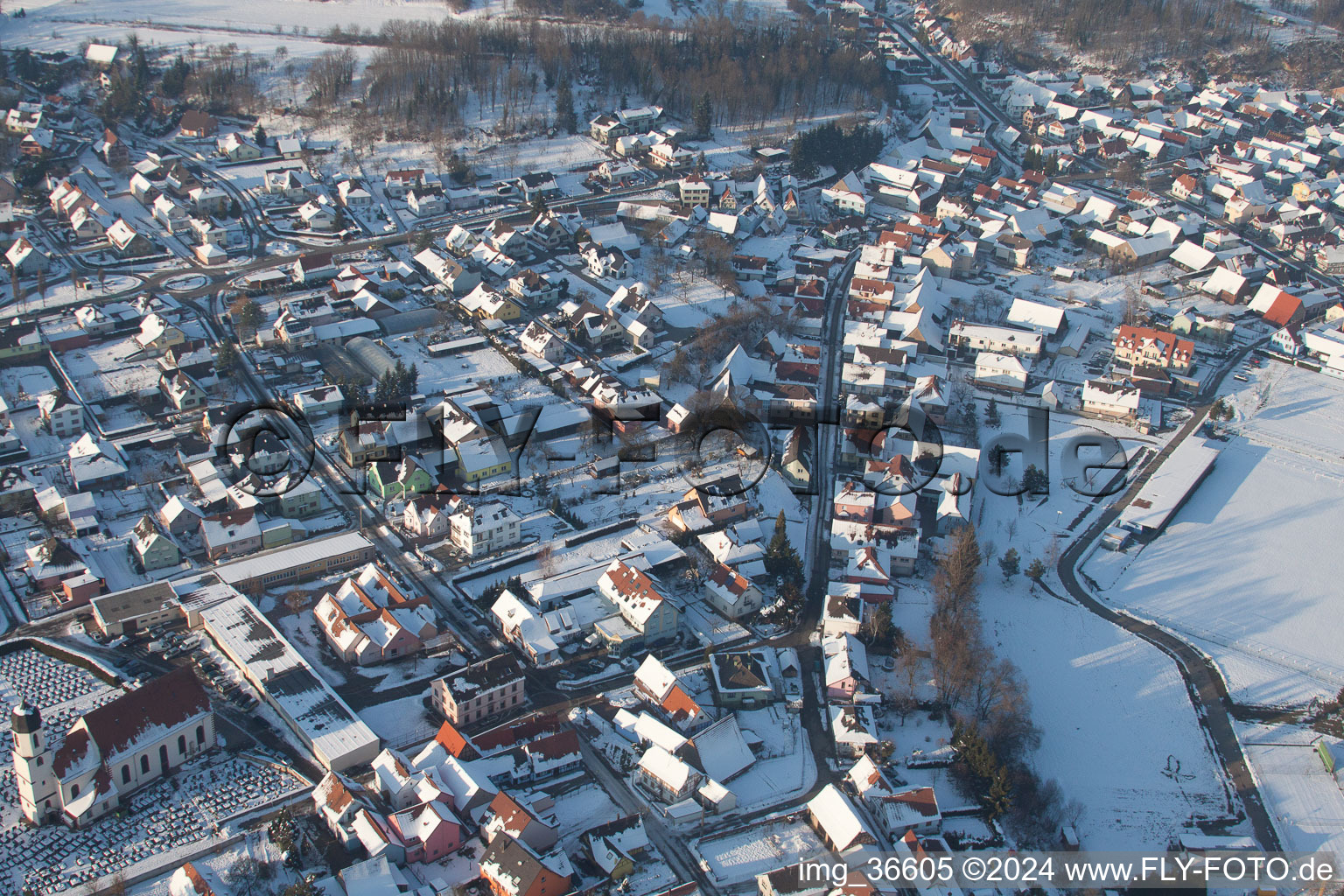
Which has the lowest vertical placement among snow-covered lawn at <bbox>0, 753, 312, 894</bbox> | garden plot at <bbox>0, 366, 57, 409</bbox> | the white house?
snow-covered lawn at <bbox>0, 753, 312, 894</bbox>

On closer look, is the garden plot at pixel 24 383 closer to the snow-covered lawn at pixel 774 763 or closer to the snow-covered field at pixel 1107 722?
the snow-covered lawn at pixel 774 763

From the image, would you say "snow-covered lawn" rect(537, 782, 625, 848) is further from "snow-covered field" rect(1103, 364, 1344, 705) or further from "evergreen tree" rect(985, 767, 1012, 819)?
"snow-covered field" rect(1103, 364, 1344, 705)

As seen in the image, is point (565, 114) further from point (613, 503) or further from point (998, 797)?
point (998, 797)

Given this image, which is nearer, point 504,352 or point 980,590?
point 980,590

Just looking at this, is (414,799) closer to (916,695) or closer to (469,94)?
(916,695)

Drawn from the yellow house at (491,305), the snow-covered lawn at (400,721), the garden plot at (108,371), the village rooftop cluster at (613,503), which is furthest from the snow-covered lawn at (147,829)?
the yellow house at (491,305)

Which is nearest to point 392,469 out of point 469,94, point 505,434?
point 505,434

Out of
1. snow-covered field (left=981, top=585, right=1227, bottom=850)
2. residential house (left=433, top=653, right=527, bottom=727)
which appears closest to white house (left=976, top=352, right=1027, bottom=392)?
snow-covered field (left=981, top=585, right=1227, bottom=850)
